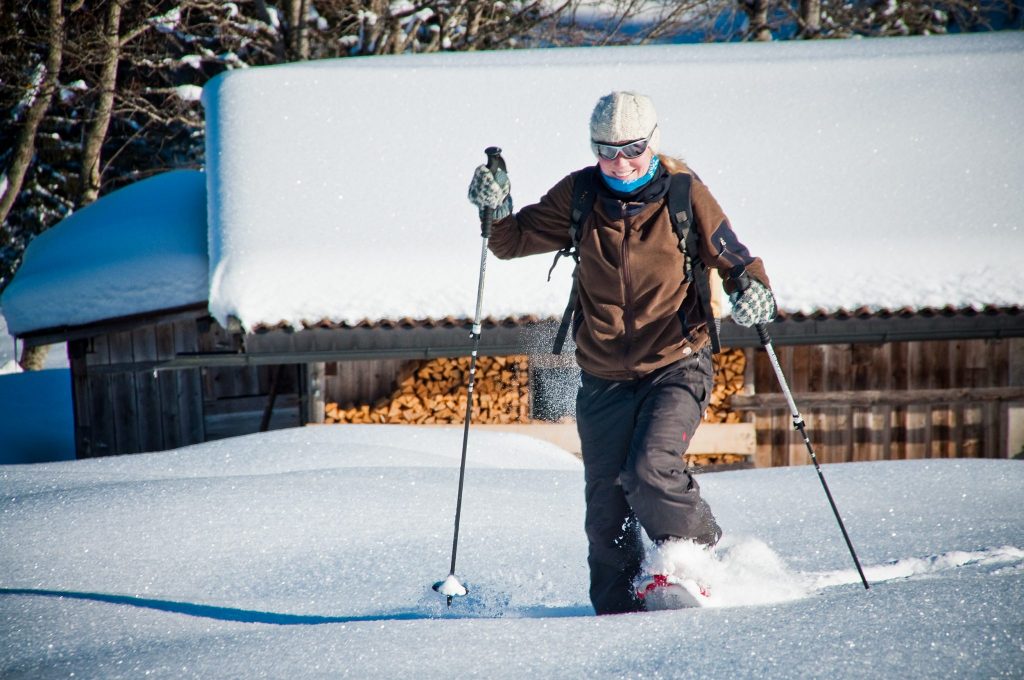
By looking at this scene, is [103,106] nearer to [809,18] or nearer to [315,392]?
[315,392]

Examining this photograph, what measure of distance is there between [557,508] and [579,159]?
4472 millimetres

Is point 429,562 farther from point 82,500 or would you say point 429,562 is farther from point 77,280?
point 77,280

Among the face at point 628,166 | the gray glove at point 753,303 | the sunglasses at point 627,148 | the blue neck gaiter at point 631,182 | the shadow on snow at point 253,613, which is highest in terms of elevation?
the sunglasses at point 627,148

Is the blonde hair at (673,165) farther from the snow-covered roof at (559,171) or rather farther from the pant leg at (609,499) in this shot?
the snow-covered roof at (559,171)

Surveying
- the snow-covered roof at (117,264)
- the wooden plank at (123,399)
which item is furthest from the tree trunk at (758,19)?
the wooden plank at (123,399)

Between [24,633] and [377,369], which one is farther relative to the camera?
[377,369]

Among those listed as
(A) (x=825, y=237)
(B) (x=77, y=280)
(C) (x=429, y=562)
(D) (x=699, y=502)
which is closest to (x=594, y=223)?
(D) (x=699, y=502)

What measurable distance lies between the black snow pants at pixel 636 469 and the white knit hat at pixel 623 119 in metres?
0.92

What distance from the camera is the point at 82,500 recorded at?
180 inches

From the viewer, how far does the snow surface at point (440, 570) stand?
2.45m

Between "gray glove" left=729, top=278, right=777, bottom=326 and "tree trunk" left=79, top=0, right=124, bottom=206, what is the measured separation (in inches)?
626

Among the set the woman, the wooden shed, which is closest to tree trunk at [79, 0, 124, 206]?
the wooden shed

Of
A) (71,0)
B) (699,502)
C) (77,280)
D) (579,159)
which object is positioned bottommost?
(699,502)

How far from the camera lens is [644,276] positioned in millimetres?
3168
